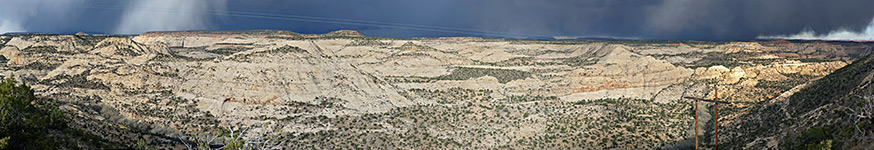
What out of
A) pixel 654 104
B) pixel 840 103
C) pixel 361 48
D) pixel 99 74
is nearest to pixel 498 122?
pixel 654 104

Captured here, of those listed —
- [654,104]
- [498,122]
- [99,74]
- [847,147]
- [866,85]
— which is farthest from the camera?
[654,104]

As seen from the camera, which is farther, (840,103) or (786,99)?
(786,99)

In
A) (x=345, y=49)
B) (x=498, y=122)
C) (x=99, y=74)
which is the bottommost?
(x=498, y=122)

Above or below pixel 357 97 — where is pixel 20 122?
below

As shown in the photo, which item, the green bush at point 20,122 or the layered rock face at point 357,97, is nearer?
the green bush at point 20,122

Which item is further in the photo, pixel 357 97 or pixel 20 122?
pixel 357 97

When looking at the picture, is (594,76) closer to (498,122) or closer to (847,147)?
(498,122)

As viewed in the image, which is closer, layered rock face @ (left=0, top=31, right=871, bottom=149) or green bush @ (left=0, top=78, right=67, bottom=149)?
green bush @ (left=0, top=78, right=67, bottom=149)

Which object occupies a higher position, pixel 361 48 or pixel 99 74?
pixel 361 48
